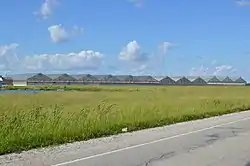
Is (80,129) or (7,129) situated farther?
(80,129)

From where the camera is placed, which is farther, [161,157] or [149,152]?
[149,152]

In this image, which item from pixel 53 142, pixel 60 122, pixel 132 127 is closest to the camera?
pixel 53 142

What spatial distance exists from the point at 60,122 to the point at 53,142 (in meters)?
2.77

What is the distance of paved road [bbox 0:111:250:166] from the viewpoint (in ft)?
34.3

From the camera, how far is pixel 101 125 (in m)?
17.8

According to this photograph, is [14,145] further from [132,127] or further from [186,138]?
[132,127]

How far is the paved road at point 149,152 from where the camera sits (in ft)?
34.3

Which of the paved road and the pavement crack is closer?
the pavement crack

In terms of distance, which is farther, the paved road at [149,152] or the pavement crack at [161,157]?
the paved road at [149,152]

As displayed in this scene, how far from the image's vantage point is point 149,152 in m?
12.1

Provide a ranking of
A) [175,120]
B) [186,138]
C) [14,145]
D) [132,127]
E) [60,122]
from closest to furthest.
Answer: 1. [14,145]
2. [186,138]
3. [60,122]
4. [132,127]
5. [175,120]

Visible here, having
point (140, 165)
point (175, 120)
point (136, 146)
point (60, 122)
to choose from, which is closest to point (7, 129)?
point (60, 122)

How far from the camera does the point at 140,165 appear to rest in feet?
33.1

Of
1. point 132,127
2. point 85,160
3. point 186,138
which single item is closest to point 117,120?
point 132,127
